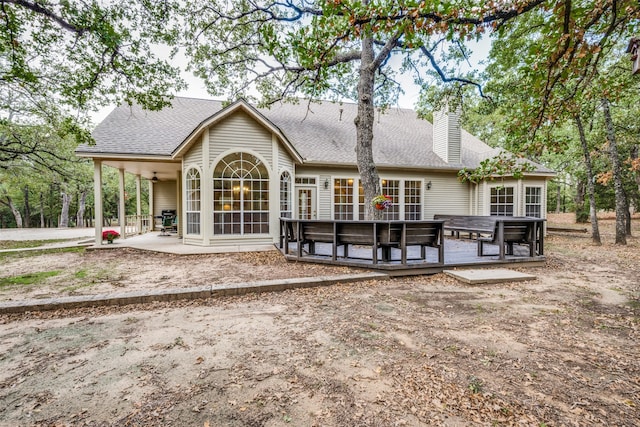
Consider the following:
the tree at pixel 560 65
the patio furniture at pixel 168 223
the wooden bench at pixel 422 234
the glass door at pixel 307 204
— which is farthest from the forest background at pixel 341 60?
the patio furniture at pixel 168 223

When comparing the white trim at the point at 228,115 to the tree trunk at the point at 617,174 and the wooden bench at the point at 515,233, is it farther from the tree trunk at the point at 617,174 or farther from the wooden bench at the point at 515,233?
the tree trunk at the point at 617,174

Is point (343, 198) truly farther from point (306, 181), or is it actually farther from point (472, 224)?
point (472, 224)

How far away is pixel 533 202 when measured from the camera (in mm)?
12539

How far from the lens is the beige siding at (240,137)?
8.83 m

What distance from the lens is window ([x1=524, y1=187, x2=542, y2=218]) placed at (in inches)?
488

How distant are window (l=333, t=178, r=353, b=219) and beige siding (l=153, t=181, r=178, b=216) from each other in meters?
8.85

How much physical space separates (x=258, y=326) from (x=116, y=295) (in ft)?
7.92

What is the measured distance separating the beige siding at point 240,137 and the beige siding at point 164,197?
23.8 ft

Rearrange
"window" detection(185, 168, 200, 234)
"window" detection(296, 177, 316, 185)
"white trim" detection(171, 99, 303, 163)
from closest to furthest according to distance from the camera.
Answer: "white trim" detection(171, 99, 303, 163) → "window" detection(185, 168, 200, 234) → "window" detection(296, 177, 316, 185)

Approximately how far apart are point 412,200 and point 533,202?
5642 mm

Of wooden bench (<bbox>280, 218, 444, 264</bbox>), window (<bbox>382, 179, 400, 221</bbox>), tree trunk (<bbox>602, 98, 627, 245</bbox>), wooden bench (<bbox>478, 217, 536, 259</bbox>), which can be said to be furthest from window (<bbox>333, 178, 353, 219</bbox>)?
tree trunk (<bbox>602, 98, 627, 245</bbox>)

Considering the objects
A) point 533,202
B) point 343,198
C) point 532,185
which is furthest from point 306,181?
point 533,202

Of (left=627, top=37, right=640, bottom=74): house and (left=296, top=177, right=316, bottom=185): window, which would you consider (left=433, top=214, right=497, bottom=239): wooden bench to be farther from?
(left=627, top=37, right=640, bottom=74): house

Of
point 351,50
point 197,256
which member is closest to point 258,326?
point 197,256
